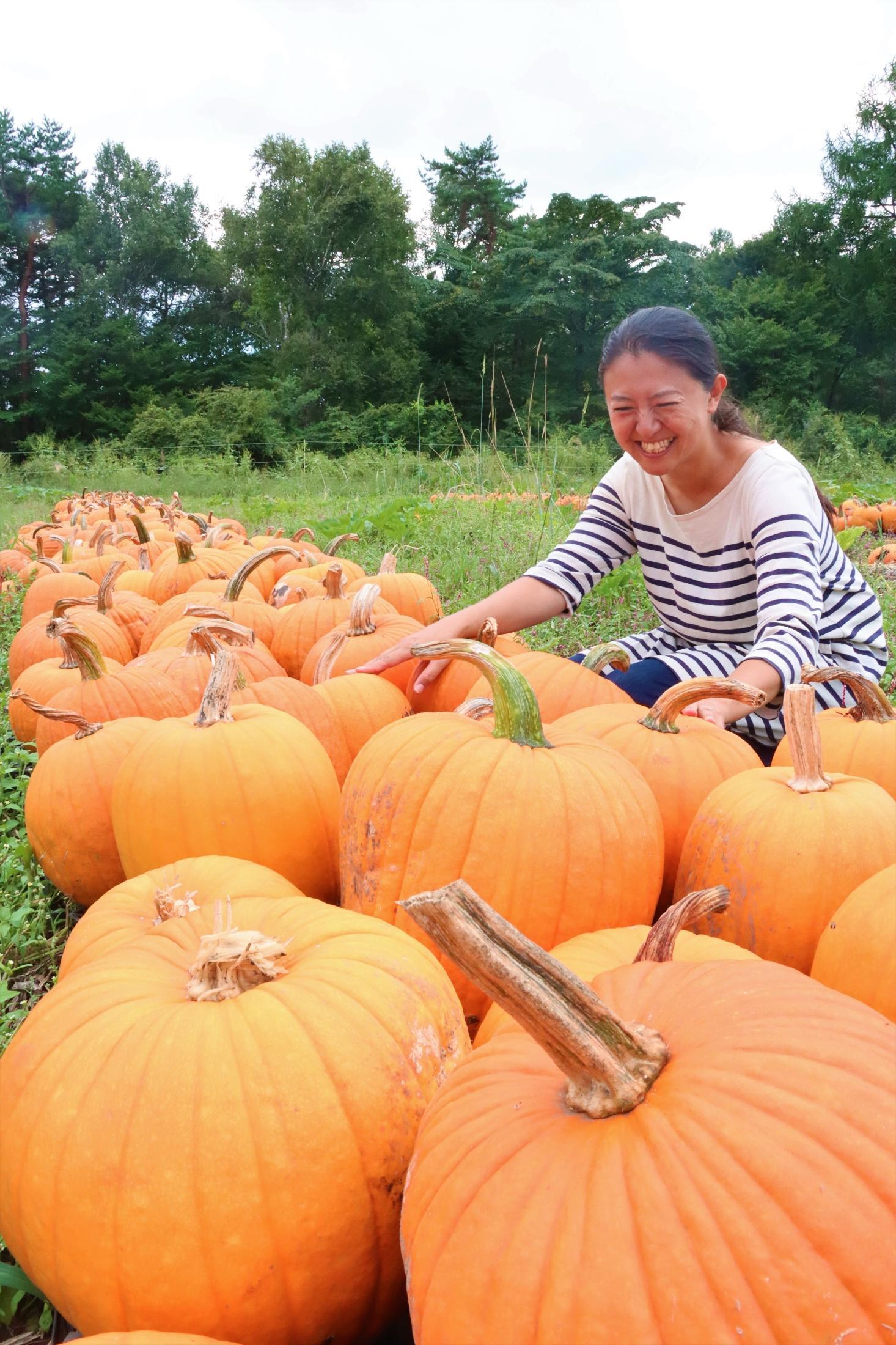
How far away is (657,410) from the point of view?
2.90 m

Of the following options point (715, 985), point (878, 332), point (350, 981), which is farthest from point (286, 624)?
point (878, 332)

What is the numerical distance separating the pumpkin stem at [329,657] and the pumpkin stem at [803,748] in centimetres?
161

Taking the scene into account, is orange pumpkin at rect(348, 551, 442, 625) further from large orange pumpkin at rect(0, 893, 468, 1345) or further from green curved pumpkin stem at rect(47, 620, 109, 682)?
large orange pumpkin at rect(0, 893, 468, 1345)

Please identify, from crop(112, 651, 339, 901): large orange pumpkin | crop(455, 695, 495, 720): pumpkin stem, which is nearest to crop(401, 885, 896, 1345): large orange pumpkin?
crop(455, 695, 495, 720): pumpkin stem

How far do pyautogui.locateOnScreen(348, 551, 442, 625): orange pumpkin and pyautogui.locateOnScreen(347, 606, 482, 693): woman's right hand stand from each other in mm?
1172


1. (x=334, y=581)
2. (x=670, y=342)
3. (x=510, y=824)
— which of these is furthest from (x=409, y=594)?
(x=510, y=824)

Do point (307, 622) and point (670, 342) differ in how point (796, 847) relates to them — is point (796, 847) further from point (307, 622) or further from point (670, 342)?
point (307, 622)

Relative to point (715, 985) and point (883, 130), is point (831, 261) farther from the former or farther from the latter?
point (715, 985)

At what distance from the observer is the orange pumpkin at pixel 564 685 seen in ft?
9.04

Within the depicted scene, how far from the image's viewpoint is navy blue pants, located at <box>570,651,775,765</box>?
3.18 meters

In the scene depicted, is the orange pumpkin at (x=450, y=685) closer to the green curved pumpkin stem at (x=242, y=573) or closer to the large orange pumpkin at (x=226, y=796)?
the large orange pumpkin at (x=226, y=796)

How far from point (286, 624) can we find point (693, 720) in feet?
6.33

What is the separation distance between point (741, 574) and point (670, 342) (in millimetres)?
812

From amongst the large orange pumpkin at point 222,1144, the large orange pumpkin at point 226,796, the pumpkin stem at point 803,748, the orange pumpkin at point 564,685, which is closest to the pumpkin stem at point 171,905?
the large orange pumpkin at point 222,1144
